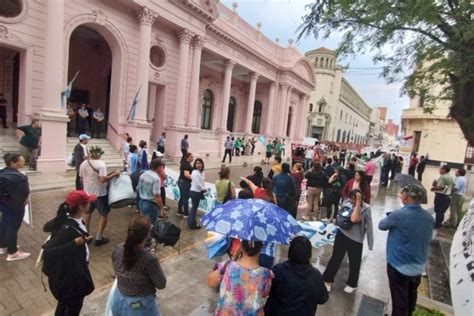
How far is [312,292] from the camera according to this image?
2209 mm

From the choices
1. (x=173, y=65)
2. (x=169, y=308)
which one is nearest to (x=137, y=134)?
(x=173, y=65)

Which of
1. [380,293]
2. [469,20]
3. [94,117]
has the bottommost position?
[380,293]

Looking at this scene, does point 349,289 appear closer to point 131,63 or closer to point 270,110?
point 131,63

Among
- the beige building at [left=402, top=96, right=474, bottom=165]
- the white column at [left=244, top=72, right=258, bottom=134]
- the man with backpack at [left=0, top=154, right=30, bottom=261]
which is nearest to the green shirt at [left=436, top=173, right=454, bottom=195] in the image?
the man with backpack at [left=0, top=154, right=30, bottom=261]

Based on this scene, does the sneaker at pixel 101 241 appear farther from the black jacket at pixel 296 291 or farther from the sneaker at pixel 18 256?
the black jacket at pixel 296 291

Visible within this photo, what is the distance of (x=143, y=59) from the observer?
46.2 ft

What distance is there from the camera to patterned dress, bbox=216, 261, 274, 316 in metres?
2.18

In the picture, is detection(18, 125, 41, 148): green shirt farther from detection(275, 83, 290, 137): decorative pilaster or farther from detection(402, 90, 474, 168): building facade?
detection(402, 90, 474, 168): building facade

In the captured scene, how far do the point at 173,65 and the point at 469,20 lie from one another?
14.4 m

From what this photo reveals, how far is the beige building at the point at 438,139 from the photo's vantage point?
3192 cm

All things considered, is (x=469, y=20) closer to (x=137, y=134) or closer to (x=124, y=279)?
(x=124, y=279)

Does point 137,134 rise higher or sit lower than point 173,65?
lower

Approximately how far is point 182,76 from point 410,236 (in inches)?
592

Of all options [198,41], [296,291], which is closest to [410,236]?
[296,291]
